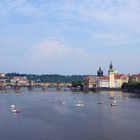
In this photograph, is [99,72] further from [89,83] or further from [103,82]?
[103,82]

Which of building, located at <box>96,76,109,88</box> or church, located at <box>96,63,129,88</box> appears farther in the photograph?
building, located at <box>96,76,109,88</box>

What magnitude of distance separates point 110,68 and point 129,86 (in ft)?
131

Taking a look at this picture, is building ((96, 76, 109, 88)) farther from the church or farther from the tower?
the tower

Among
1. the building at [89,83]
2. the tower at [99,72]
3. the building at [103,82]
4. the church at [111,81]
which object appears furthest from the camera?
the tower at [99,72]

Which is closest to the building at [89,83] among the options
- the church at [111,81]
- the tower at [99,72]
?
the church at [111,81]

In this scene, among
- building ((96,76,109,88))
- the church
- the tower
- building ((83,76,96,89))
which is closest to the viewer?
the church

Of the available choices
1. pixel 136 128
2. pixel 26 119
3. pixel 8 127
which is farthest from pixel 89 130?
pixel 26 119

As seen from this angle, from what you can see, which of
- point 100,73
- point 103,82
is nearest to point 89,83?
point 103,82

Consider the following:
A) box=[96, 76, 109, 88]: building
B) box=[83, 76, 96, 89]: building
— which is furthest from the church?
box=[83, 76, 96, 89]: building

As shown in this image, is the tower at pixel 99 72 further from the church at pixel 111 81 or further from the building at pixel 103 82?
the church at pixel 111 81

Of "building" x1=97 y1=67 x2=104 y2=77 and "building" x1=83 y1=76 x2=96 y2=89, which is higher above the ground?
"building" x1=97 y1=67 x2=104 y2=77

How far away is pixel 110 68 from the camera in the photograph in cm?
17462

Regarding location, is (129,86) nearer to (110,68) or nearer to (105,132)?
(110,68)

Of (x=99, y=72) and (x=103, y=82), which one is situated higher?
(x=99, y=72)
